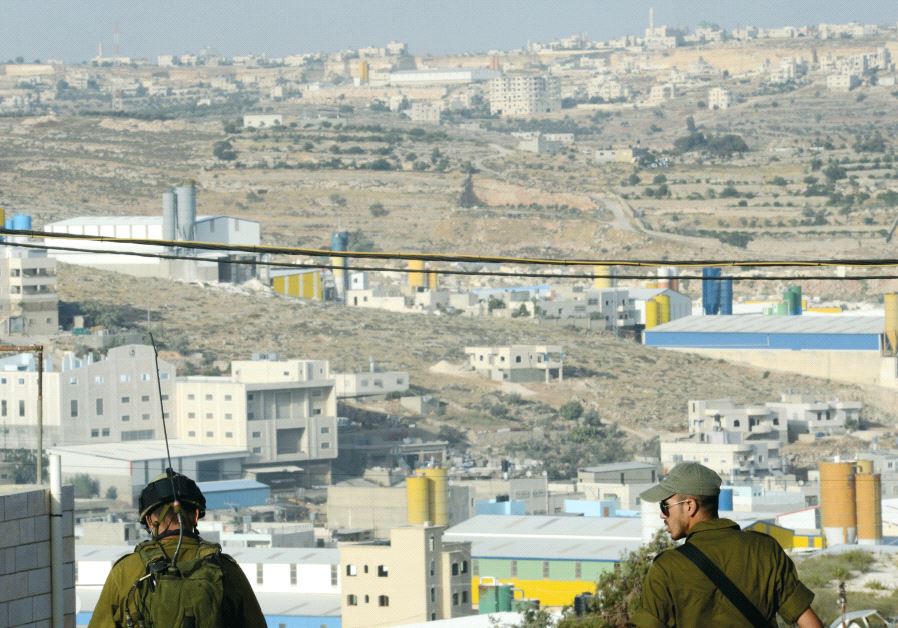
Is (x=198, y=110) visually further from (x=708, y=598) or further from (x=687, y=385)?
(x=708, y=598)

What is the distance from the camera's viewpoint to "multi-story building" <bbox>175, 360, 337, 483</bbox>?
196 ft

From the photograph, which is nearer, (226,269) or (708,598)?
(708,598)

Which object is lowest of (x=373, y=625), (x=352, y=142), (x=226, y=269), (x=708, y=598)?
(x=373, y=625)

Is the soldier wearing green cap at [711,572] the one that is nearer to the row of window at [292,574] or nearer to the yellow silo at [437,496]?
the row of window at [292,574]

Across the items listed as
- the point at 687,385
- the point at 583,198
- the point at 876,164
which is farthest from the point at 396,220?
the point at 687,385

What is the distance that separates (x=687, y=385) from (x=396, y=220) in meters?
39.6

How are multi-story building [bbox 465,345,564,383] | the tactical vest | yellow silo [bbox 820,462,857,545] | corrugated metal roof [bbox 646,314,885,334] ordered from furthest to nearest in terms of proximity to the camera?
corrugated metal roof [bbox 646,314,885,334], multi-story building [bbox 465,345,564,383], yellow silo [bbox 820,462,857,545], the tactical vest

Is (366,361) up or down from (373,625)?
up

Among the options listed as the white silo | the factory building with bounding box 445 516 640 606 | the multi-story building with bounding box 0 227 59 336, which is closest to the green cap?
the factory building with bounding box 445 516 640 606

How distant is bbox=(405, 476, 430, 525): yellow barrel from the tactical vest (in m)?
32.8

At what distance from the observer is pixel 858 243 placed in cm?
10262

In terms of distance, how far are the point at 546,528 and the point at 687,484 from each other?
33.7 m

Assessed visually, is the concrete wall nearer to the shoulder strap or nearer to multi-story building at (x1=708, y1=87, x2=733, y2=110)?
the shoulder strap

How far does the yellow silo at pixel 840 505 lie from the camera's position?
33.0 meters
